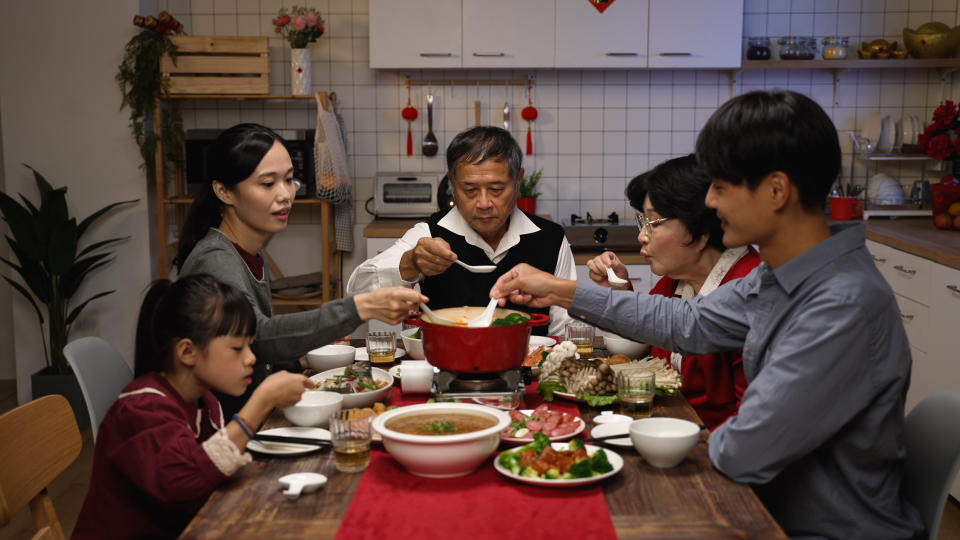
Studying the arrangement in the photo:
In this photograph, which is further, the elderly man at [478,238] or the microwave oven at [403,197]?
the microwave oven at [403,197]

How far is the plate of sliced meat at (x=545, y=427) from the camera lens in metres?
1.67

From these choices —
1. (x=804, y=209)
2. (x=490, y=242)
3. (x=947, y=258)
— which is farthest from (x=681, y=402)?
(x=947, y=258)

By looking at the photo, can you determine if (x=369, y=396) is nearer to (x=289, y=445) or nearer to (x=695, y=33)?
(x=289, y=445)

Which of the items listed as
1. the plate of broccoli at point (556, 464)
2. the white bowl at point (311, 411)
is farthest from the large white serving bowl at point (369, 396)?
the plate of broccoli at point (556, 464)

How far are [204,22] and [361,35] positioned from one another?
0.88 m

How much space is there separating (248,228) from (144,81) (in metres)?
2.56

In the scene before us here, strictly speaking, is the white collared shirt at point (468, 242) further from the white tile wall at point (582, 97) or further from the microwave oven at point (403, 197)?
the white tile wall at point (582, 97)

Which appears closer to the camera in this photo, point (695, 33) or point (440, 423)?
point (440, 423)

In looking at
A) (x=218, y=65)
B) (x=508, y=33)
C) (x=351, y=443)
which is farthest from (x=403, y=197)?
(x=351, y=443)

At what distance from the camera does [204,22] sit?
4.83 meters

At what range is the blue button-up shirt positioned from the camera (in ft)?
4.78

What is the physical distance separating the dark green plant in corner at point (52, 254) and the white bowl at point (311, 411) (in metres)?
2.84

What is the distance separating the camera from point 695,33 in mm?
4496

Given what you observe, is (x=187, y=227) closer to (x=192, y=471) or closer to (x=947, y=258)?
(x=192, y=471)
